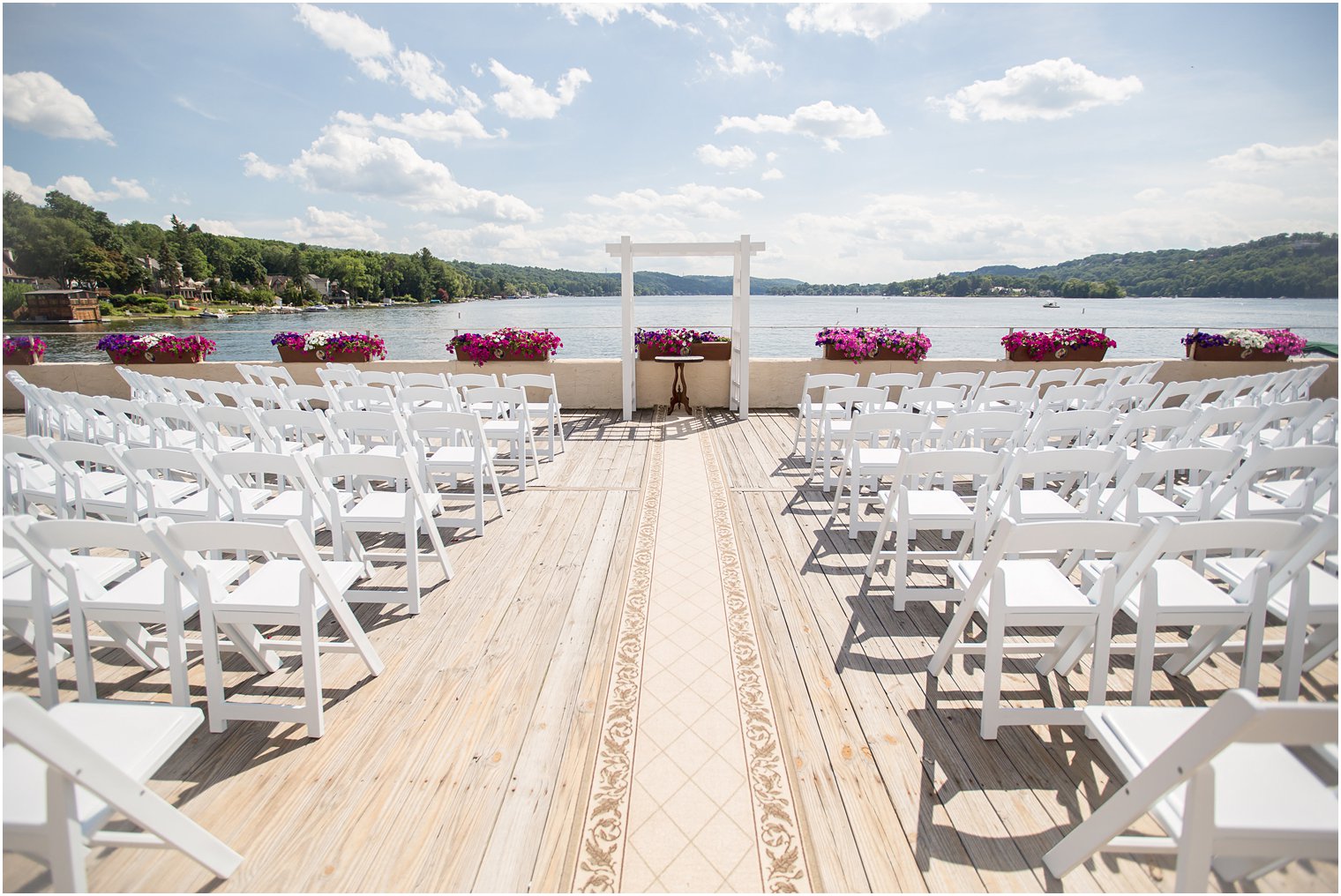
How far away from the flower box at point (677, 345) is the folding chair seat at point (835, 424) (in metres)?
2.68

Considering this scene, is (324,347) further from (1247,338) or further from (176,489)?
(1247,338)

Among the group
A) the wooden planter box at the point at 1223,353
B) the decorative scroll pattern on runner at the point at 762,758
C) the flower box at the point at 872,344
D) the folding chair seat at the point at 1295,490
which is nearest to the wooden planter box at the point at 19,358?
the decorative scroll pattern on runner at the point at 762,758

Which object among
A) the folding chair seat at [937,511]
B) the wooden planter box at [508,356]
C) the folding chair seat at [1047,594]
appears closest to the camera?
the folding chair seat at [1047,594]

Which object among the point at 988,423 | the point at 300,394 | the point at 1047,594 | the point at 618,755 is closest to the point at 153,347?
the point at 300,394

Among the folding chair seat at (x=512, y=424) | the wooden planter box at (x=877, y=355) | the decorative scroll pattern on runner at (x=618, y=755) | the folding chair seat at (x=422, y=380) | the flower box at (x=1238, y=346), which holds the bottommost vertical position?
the decorative scroll pattern on runner at (x=618, y=755)

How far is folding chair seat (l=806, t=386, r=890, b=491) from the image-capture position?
4.73 m

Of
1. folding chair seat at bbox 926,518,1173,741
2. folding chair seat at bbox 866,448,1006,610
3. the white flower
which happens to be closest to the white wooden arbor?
folding chair seat at bbox 866,448,1006,610

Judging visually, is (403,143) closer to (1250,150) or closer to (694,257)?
(694,257)

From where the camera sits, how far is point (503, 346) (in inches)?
327

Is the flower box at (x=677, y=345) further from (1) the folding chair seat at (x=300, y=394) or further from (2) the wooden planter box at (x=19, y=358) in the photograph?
(2) the wooden planter box at (x=19, y=358)

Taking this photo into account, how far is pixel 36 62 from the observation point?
2848mm

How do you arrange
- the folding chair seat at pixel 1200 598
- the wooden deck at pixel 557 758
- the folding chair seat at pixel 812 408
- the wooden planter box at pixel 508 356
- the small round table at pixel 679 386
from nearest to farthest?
the wooden deck at pixel 557 758
the folding chair seat at pixel 1200 598
the folding chair seat at pixel 812 408
the small round table at pixel 679 386
the wooden planter box at pixel 508 356

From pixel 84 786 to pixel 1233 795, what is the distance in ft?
7.62

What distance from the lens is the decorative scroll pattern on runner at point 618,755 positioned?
1.66 m
